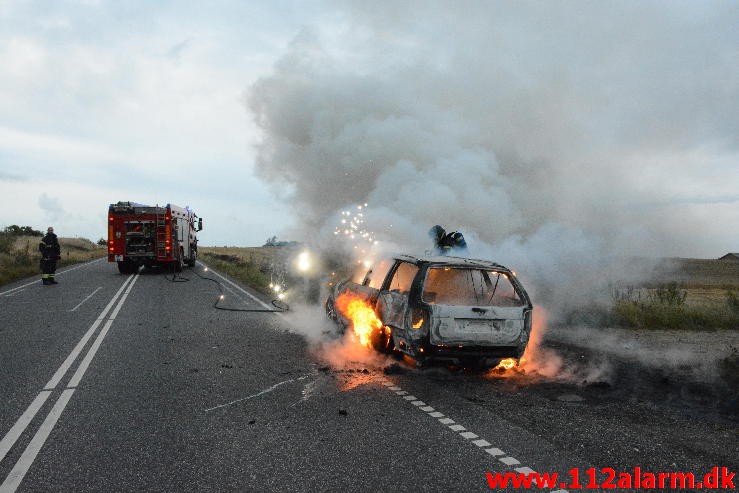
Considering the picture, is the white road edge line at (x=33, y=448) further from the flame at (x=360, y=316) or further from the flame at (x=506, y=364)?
the flame at (x=506, y=364)

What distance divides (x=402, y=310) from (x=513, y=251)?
4.59 m

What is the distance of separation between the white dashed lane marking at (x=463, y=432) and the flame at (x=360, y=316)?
1426mm

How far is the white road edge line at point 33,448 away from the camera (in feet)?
12.0

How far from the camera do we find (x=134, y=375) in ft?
22.0

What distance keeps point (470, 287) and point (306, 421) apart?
3.40 m

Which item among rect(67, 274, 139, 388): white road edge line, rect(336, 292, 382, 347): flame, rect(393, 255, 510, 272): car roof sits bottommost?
rect(67, 274, 139, 388): white road edge line

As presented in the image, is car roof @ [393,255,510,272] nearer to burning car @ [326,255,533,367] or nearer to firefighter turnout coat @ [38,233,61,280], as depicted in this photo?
burning car @ [326,255,533,367]

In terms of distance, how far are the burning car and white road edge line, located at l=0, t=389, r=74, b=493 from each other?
3.84m

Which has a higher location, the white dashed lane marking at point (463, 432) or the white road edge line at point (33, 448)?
the white road edge line at point (33, 448)

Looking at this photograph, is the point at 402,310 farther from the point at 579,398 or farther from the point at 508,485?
the point at 508,485

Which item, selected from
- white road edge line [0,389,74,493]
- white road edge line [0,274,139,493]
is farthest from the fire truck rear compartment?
white road edge line [0,389,74,493]

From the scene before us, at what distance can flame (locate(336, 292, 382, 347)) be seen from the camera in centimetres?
784

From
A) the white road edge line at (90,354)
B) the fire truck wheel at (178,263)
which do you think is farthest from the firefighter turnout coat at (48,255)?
the white road edge line at (90,354)

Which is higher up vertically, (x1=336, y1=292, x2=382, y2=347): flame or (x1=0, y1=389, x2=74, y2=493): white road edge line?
(x1=336, y1=292, x2=382, y2=347): flame
